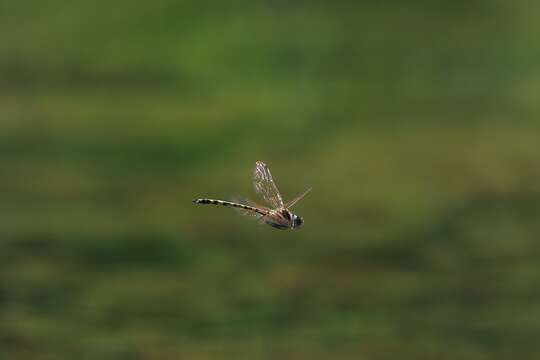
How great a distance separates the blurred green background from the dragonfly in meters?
10.2

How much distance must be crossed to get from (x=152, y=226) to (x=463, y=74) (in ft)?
45.7

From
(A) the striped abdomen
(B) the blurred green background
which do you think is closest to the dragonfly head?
(A) the striped abdomen

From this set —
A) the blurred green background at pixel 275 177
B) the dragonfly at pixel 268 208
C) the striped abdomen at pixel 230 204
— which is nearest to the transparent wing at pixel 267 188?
the dragonfly at pixel 268 208

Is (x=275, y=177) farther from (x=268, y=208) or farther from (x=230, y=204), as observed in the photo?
(x=230, y=204)

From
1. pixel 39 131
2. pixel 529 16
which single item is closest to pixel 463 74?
pixel 529 16

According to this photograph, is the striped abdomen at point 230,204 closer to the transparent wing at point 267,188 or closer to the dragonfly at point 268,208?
the dragonfly at point 268,208

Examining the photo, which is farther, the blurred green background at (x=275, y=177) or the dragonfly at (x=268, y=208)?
the blurred green background at (x=275, y=177)

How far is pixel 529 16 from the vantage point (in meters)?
39.5

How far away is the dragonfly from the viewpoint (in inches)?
404

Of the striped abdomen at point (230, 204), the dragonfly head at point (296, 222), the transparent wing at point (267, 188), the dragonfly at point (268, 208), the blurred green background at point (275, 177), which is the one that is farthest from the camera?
the blurred green background at point (275, 177)

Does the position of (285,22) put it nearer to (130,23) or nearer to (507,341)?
(130,23)

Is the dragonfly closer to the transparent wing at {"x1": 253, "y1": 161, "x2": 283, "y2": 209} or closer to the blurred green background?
the transparent wing at {"x1": 253, "y1": 161, "x2": 283, "y2": 209}

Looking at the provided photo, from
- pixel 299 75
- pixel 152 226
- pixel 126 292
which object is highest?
pixel 299 75

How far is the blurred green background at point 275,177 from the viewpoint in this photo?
22.5 meters
